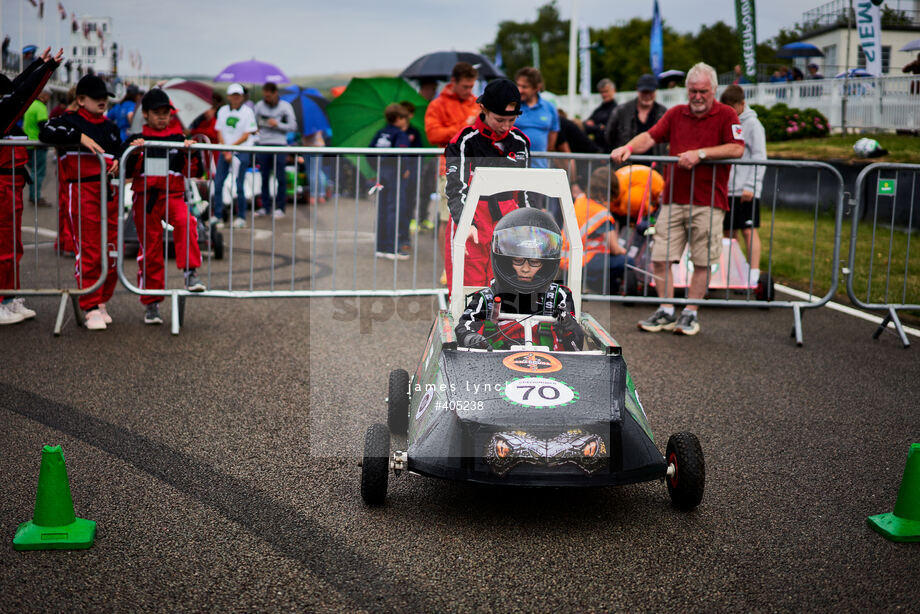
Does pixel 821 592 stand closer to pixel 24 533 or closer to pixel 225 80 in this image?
pixel 24 533

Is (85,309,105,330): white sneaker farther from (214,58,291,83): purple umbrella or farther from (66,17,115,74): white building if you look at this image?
(66,17,115,74): white building

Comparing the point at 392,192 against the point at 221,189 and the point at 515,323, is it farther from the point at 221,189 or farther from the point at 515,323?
the point at 515,323

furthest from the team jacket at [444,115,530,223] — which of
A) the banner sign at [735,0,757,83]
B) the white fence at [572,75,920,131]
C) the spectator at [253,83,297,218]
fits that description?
the banner sign at [735,0,757,83]

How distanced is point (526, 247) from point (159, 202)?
4501 mm

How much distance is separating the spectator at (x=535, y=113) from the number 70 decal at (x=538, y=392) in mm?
6112

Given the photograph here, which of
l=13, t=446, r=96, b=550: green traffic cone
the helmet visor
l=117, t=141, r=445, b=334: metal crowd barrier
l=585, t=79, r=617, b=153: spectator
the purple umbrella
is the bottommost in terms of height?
l=13, t=446, r=96, b=550: green traffic cone

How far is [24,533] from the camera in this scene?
3713 millimetres

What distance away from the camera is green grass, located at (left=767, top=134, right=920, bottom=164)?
1762cm

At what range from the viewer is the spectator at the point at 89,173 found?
7746 millimetres

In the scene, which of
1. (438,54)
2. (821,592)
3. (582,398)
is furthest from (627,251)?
(438,54)

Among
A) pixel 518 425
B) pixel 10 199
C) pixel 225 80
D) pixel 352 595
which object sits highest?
pixel 225 80

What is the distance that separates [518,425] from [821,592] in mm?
1288

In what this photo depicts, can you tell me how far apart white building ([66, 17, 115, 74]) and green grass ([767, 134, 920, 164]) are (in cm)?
3629

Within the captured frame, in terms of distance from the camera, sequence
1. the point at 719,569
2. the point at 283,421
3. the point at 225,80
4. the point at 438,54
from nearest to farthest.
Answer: the point at 719,569
the point at 283,421
the point at 438,54
the point at 225,80
